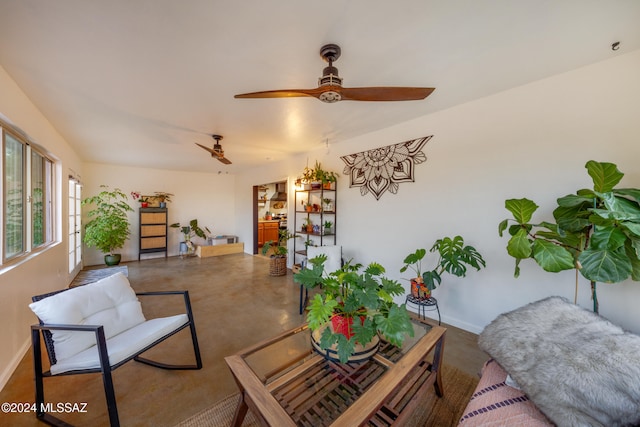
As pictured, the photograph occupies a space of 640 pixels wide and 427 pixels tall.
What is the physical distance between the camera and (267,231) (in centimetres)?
713

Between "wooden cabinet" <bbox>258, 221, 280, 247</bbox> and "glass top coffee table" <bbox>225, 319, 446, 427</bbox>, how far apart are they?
5514mm

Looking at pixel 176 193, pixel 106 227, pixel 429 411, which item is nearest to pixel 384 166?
pixel 429 411

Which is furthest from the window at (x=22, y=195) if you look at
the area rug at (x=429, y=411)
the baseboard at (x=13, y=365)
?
the area rug at (x=429, y=411)

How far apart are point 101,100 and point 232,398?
9.62 feet

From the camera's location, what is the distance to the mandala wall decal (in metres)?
2.87

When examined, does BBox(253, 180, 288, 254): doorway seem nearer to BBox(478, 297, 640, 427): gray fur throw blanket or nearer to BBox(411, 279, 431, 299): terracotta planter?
BBox(411, 279, 431, 299): terracotta planter

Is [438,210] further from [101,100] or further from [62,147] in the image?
[62,147]

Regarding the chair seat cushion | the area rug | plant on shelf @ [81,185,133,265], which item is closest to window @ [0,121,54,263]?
the chair seat cushion

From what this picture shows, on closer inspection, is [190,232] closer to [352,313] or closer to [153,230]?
[153,230]

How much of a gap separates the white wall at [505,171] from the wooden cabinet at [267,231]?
4376 millimetres

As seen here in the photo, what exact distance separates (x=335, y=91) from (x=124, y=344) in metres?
2.15

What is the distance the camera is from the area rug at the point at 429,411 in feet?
4.74

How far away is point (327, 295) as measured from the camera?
1.48 metres

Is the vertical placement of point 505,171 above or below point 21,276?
above
